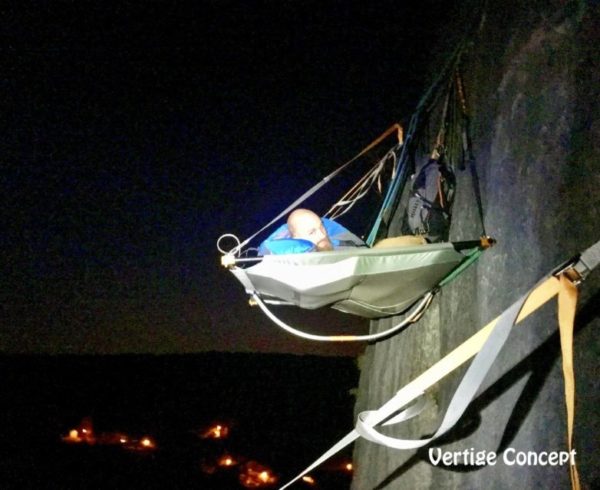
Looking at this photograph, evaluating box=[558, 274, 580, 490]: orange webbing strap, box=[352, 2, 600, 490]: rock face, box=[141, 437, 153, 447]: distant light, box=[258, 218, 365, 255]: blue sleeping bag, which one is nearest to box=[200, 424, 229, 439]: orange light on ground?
box=[141, 437, 153, 447]: distant light

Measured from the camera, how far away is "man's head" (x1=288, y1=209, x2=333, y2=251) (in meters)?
3.41

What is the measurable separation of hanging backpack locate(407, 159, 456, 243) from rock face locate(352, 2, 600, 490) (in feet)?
0.60

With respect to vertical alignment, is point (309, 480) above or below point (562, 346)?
above

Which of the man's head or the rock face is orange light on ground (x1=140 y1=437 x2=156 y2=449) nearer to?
the rock face

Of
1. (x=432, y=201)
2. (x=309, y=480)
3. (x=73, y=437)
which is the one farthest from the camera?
(x=73, y=437)

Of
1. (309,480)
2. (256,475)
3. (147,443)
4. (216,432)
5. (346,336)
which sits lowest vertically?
(346,336)

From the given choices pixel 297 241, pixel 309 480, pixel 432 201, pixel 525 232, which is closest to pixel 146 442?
pixel 309 480

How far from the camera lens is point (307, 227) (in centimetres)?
344

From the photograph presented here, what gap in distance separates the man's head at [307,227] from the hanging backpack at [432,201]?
58cm

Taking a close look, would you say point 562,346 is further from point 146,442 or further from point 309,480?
point 146,442

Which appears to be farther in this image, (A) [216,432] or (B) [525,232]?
(A) [216,432]

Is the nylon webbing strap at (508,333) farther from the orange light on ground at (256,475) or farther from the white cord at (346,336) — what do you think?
the orange light on ground at (256,475)

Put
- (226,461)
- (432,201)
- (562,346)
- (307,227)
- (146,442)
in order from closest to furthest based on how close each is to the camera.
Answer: (562,346) → (432,201) → (307,227) → (226,461) → (146,442)

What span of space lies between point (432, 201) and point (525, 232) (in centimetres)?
80
